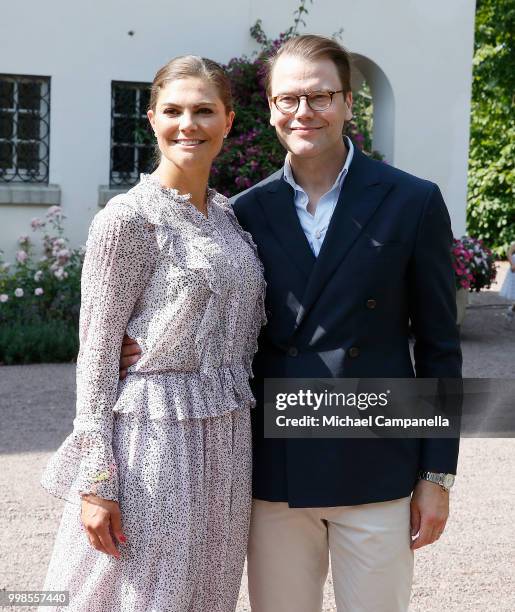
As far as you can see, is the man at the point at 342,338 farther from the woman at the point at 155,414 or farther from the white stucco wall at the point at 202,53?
the white stucco wall at the point at 202,53

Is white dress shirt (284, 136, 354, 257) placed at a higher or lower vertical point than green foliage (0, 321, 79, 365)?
higher

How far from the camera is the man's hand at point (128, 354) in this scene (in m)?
2.54

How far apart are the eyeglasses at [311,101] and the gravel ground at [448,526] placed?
6.88 feet

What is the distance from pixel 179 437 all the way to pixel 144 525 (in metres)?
0.23

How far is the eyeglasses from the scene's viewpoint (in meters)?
2.69

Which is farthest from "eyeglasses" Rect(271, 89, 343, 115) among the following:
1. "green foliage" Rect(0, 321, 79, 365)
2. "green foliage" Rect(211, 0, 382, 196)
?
"green foliage" Rect(211, 0, 382, 196)

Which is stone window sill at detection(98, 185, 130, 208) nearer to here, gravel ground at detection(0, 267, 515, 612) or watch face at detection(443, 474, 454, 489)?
gravel ground at detection(0, 267, 515, 612)

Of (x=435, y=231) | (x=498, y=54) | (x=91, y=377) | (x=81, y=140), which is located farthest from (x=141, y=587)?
(x=498, y=54)

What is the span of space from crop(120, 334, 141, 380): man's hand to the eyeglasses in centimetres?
73

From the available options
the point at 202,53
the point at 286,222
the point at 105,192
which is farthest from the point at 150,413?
the point at 202,53

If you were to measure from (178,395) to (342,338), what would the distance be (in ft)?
1.50

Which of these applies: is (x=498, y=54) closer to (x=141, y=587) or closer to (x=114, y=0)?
(x=114, y=0)

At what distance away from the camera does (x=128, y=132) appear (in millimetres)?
10727

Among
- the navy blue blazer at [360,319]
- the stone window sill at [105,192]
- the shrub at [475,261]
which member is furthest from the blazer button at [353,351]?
the shrub at [475,261]
